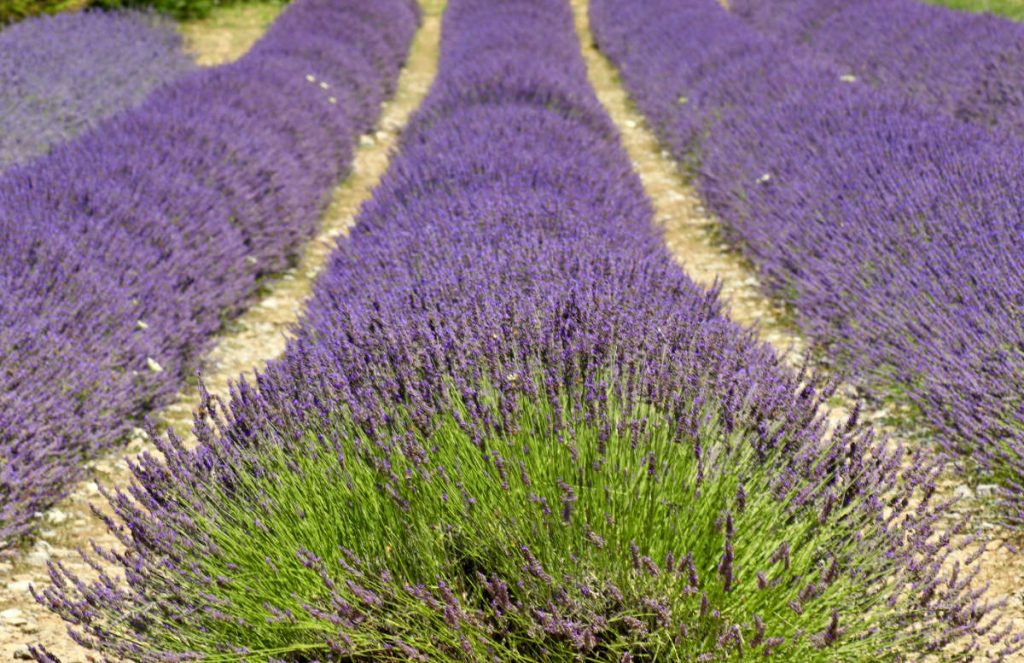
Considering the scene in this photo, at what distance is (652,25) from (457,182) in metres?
7.39

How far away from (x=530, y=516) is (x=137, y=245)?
3.07 metres

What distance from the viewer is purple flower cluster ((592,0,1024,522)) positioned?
10.3 feet

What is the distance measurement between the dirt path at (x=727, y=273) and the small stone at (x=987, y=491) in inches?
0.9

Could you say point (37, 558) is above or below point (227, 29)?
above

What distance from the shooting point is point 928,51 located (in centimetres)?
753

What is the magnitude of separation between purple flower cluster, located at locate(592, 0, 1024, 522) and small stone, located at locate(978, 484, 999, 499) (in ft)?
0.10

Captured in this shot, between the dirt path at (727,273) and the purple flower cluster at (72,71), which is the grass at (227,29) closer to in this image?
the purple flower cluster at (72,71)

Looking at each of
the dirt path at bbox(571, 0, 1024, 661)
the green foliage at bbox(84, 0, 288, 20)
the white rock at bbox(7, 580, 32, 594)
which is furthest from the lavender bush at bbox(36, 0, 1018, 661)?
the green foliage at bbox(84, 0, 288, 20)

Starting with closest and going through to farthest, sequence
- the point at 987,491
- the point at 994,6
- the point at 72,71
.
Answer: the point at 987,491, the point at 72,71, the point at 994,6

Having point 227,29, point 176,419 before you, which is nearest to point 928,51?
point 176,419

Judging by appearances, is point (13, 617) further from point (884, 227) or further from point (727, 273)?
point (727, 273)

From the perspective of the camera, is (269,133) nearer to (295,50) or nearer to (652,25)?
(295,50)

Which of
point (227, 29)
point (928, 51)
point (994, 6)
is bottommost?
point (227, 29)

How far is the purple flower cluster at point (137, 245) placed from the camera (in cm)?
337
